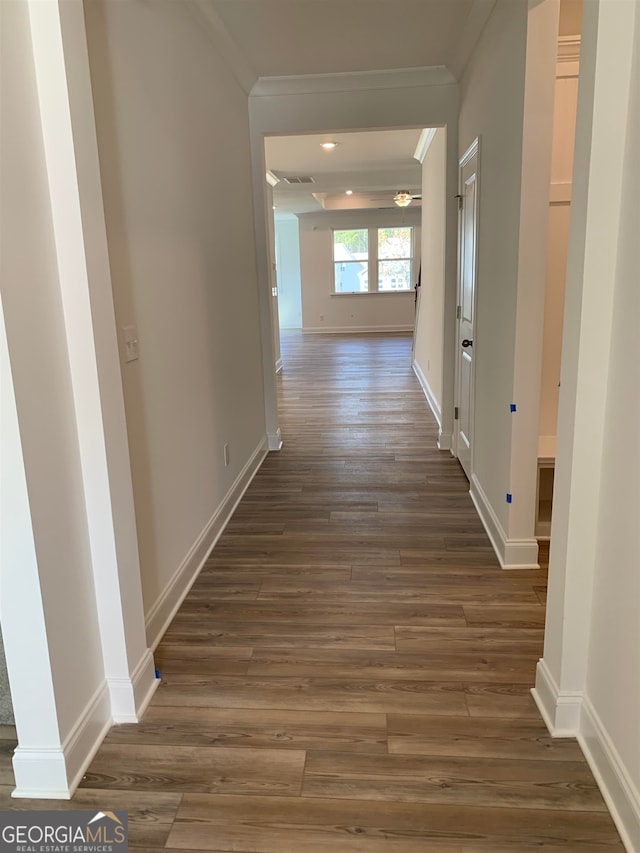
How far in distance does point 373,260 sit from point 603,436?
39.0ft

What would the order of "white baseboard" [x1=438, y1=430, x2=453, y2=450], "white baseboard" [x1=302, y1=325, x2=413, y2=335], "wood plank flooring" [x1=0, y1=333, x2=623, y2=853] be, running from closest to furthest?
"wood plank flooring" [x1=0, y1=333, x2=623, y2=853]
"white baseboard" [x1=438, y1=430, x2=453, y2=450]
"white baseboard" [x1=302, y1=325, x2=413, y2=335]

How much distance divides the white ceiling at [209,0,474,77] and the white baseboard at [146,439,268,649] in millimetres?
2564

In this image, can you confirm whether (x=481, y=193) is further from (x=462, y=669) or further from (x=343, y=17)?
(x=462, y=669)

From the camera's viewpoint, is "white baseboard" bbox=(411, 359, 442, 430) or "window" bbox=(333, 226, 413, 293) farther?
"window" bbox=(333, 226, 413, 293)

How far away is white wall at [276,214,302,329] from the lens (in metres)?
14.5

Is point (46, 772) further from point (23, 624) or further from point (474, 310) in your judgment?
point (474, 310)

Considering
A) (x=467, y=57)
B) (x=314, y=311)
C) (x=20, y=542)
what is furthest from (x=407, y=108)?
(x=314, y=311)

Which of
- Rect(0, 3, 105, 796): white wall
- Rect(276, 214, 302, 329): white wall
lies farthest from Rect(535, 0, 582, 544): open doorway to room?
Rect(276, 214, 302, 329): white wall

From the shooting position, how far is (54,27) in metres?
1.52

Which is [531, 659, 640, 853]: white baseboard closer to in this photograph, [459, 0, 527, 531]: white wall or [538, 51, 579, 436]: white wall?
[459, 0, 527, 531]: white wall

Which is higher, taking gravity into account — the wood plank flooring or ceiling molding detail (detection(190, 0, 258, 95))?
ceiling molding detail (detection(190, 0, 258, 95))

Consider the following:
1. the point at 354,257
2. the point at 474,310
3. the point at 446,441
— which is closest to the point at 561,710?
the point at 474,310

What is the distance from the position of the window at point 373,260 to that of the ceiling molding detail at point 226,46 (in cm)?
891

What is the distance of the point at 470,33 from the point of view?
3420 millimetres
